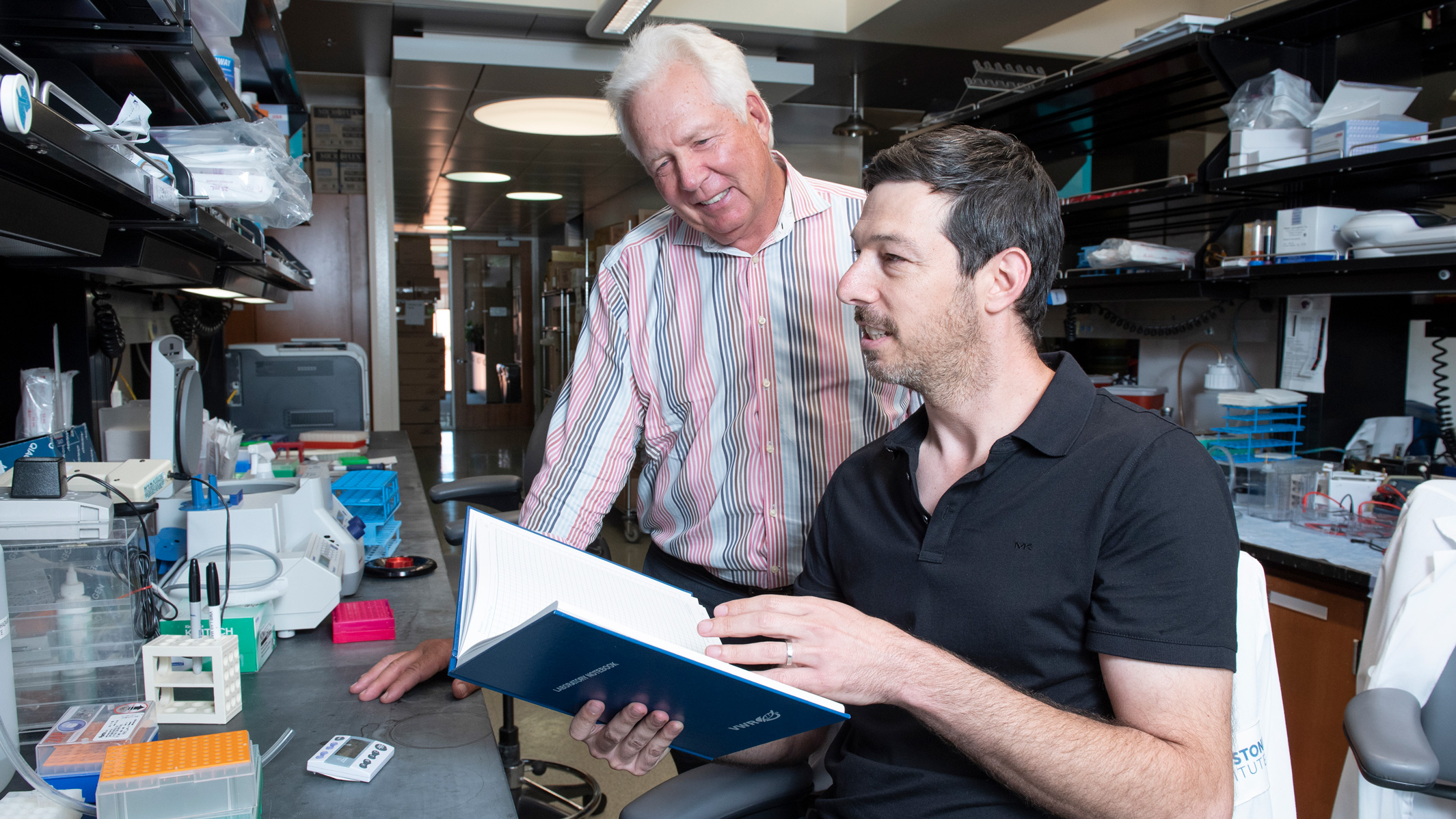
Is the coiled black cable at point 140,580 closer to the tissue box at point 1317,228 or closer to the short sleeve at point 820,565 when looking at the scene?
the short sleeve at point 820,565

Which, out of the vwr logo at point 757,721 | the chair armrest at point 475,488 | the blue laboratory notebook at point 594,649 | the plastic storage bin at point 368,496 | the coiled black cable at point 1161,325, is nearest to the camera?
the blue laboratory notebook at point 594,649

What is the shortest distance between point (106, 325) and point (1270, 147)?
3.16 meters

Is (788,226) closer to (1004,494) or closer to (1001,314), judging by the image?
(1001,314)

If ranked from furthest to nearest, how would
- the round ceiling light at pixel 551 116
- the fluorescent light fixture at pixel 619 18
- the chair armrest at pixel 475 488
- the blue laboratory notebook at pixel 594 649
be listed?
the round ceiling light at pixel 551 116 → the fluorescent light fixture at pixel 619 18 → the chair armrest at pixel 475 488 → the blue laboratory notebook at pixel 594 649

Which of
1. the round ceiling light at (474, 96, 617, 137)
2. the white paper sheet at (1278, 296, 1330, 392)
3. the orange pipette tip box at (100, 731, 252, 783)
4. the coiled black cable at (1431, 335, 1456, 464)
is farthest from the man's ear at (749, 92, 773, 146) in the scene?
the round ceiling light at (474, 96, 617, 137)

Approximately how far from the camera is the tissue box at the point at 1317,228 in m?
2.31

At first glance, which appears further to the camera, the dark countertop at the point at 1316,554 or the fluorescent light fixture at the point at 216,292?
the fluorescent light fixture at the point at 216,292

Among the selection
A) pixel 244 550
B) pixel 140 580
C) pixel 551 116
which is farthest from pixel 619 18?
pixel 140 580

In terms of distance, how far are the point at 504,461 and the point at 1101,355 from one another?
6.28m

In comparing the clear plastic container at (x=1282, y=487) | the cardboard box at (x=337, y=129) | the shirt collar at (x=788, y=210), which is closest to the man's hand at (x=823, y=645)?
the shirt collar at (x=788, y=210)

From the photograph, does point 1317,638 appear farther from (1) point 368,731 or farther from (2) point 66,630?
(2) point 66,630

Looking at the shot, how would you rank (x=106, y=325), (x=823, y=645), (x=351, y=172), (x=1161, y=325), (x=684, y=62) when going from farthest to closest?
(x=351, y=172), (x=1161, y=325), (x=106, y=325), (x=684, y=62), (x=823, y=645)

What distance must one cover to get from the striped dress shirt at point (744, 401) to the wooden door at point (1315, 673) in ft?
3.55

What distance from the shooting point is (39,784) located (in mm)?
916
